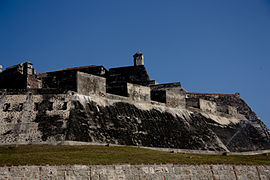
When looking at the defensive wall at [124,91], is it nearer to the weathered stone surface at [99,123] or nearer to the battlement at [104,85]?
the battlement at [104,85]

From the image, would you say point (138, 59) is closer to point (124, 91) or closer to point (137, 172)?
point (124, 91)

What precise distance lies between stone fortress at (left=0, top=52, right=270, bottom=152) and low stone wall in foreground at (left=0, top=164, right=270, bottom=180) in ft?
31.8

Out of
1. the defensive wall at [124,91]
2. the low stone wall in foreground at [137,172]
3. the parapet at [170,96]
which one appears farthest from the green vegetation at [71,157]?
the parapet at [170,96]

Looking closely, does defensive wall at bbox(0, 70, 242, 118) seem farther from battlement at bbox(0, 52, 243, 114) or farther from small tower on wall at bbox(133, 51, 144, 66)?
small tower on wall at bbox(133, 51, 144, 66)

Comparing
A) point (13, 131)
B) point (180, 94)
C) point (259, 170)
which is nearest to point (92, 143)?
point (13, 131)

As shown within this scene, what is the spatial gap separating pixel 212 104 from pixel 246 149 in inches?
347

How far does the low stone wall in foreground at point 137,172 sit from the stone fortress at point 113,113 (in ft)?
31.8

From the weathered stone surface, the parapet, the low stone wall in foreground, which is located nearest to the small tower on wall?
the parapet

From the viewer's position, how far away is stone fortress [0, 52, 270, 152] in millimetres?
35344

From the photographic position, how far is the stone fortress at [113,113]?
35344mm

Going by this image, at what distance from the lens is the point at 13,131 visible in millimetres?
34344

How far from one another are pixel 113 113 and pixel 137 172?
15.5 metres

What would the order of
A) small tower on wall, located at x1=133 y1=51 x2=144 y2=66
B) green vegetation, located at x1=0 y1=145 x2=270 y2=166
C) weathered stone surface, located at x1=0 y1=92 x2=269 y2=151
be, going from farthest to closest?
small tower on wall, located at x1=133 y1=51 x2=144 y2=66, weathered stone surface, located at x1=0 y1=92 x2=269 y2=151, green vegetation, located at x1=0 y1=145 x2=270 y2=166

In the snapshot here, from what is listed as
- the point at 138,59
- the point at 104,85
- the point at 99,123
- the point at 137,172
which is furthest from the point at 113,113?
the point at 138,59
